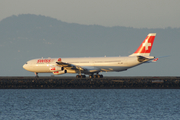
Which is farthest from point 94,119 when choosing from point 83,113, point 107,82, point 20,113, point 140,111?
point 107,82

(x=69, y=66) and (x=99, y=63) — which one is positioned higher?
Answer: (x=99, y=63)

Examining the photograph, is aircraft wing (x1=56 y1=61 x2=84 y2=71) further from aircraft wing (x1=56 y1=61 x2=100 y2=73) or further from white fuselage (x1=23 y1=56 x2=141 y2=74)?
white fuselage (x1=23 y1=56 x2=141 y2=74)

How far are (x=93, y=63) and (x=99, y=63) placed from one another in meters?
1.53

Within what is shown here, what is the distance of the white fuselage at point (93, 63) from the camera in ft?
224

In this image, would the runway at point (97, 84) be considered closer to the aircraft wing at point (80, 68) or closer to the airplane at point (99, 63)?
the airplane at point (99, 63)

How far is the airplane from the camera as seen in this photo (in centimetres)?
6812

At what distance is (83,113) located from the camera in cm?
3572

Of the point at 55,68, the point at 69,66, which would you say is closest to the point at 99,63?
the point at 69,66

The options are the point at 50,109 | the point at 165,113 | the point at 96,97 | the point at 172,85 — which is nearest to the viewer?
the point at 165,113

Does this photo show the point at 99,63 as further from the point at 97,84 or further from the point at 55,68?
the point at 97,84

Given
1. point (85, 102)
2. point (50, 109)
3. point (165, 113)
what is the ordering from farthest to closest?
point (85, 102), point (50, 109), point (165, 113)

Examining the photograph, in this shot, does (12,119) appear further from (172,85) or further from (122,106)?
(172,85)

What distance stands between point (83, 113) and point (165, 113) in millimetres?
8988

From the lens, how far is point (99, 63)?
70.5 meters
